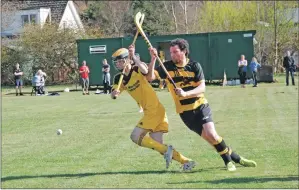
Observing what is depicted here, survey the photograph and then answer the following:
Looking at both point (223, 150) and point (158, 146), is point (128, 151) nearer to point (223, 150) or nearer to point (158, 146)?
point (158, 146)

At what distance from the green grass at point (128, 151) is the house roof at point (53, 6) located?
40.5 meters

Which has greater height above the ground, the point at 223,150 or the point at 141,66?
the point at 141,66

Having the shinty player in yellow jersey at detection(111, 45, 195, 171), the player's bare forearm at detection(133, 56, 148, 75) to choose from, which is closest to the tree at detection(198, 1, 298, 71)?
the shinty player in yellow jersey at detection(111, 45, 195, 171)

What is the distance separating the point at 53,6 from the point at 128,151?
5218 cm

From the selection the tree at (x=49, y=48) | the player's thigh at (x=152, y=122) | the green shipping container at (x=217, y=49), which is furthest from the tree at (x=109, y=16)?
the player's thigh at (x=152, y=122)

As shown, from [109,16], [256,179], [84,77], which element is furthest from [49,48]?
[256,179]

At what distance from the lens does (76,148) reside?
12555mm

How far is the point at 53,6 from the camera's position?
2450 inches

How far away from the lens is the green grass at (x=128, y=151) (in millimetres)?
8836

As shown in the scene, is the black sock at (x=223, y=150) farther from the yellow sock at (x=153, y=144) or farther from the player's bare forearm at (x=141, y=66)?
the player's bare forearm at (x=141, y=66)

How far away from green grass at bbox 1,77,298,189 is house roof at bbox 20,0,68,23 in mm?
40491

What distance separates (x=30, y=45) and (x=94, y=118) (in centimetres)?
2734

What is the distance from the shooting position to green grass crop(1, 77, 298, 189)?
8.84m

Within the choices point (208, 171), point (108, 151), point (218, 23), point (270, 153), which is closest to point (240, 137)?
point (270, 153)
